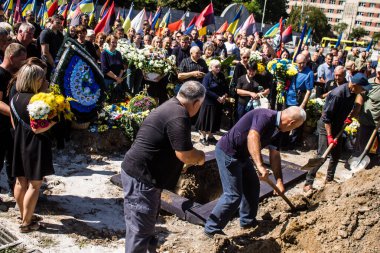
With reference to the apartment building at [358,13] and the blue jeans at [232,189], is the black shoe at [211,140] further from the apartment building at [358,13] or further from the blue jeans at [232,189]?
the apartment building at [358,13]

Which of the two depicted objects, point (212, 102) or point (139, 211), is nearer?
point (139, 211)

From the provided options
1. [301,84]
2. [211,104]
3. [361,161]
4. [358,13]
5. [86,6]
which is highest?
[358,13]

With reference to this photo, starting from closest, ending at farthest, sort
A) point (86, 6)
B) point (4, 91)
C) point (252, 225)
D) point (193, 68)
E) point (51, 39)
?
point (4, 91), point (252, 225), point (51, 39), point (193, 68), point (86, 6)

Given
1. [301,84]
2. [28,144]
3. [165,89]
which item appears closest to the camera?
[28,144]

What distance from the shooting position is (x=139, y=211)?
3680 millimetres

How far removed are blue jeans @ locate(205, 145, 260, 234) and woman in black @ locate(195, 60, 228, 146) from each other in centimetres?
350

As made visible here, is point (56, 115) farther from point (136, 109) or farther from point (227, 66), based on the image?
point (227, 66)

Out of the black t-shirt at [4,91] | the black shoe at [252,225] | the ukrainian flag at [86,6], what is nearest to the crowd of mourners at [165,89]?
the black t-shirt at [4,91]

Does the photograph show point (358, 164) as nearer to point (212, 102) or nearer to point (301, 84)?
point (301, 84)

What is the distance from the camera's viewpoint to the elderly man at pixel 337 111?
6.21 meters

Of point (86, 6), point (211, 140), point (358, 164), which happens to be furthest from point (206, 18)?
point (358, 164)

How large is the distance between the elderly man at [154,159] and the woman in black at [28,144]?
3.79ft

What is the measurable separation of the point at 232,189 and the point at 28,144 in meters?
2.34

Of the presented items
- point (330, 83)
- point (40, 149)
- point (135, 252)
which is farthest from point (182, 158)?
point (330, 83)
